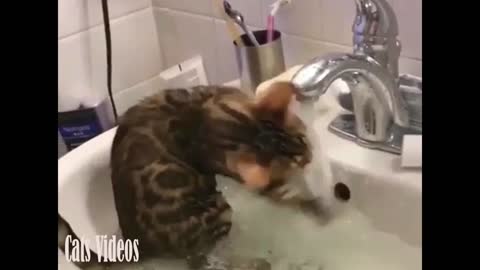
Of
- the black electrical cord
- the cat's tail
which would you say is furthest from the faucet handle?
the black electrical cord

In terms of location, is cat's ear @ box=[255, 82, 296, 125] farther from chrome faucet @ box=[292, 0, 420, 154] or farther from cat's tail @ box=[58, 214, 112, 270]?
cat's tail @ box=[58, 214, 112, 270]

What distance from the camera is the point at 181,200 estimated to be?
0.66 metres

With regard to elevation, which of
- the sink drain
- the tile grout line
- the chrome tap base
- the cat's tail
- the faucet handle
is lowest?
the sink drain

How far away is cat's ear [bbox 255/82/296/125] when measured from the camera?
65 centimetres

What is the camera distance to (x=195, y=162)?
0.68 metres

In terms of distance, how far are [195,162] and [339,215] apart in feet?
0.58

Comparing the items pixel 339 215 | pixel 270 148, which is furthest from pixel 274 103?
pixel 339 215

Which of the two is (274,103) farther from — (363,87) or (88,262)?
(88,262)

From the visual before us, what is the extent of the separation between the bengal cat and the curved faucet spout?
0.15 feet

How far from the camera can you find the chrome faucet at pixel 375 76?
650 mm
